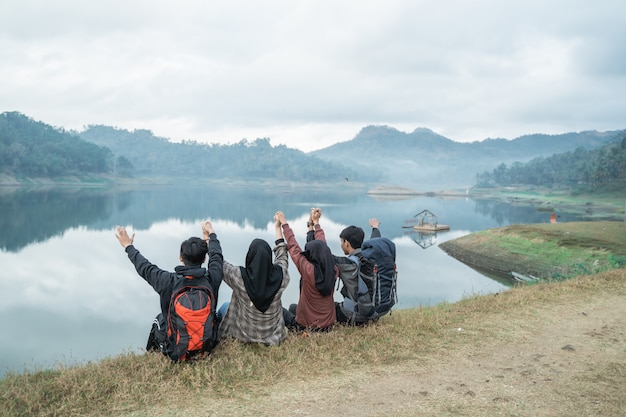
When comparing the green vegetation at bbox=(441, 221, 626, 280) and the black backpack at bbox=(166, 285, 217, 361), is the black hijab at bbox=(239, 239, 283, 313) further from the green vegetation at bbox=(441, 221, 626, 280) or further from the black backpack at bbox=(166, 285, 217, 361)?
the green vegetation at bbox=(441, 221, 626, 280)

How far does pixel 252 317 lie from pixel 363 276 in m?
1.30

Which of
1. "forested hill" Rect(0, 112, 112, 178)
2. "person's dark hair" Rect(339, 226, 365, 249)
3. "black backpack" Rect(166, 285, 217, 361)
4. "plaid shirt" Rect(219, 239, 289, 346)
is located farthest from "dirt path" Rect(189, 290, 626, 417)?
"forested hill" Rect(0, 112, 112, 178)

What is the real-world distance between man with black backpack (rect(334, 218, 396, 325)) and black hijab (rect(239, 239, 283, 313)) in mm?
927

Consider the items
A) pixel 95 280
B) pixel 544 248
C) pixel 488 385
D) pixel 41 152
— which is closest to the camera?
pixel 488 385

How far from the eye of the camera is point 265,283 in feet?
13.9

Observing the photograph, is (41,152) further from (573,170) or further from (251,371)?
(573,170)

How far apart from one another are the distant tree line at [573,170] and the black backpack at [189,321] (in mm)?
69692

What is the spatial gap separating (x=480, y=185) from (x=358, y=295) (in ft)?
410

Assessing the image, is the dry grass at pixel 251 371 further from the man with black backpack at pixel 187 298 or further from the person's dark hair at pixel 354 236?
the person's dark hair at pixel 354 236

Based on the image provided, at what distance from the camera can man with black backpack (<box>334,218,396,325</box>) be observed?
16.5 feet

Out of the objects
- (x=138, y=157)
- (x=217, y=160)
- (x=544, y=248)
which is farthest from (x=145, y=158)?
(x=544, y=248)

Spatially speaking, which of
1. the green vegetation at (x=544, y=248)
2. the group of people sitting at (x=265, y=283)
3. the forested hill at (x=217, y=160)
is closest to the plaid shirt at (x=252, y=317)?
the group of people sitting at (x=265, y=283)

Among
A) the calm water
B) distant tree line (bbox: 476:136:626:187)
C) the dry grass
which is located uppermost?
distant tree line (bbox: 476:136:626:187)

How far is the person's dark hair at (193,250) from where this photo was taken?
3.96 metres
